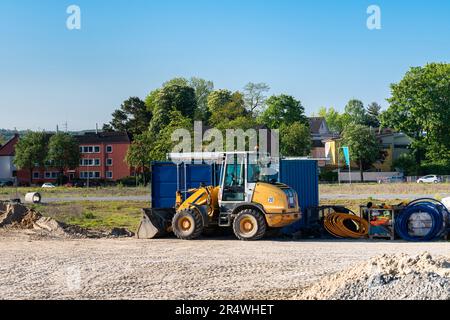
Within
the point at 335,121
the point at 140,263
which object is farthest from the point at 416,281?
the point at 335,121

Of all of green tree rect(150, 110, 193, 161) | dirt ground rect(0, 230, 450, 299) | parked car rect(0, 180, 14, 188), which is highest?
green tree rect(150, 110, 193, 161)

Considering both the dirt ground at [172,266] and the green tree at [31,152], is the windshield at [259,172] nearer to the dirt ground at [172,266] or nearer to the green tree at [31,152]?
the dirt ground at [172,266]

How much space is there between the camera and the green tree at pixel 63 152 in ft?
290

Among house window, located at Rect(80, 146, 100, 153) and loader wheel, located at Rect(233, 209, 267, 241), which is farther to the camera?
house window, located at Rect(80, 146, 100, 153)

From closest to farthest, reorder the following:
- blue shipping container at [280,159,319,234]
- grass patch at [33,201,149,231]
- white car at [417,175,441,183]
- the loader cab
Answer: the loader cab → blue shipping container at [280,159,319,234] → grass patch at [33,201,149,231] → white car at [417,175,441,183]

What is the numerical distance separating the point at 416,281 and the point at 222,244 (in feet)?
31.9

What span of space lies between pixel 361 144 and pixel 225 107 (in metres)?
17.4

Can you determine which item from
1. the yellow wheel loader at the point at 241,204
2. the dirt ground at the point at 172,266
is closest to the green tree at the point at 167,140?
the yellow wheel loader at the point at 241,204

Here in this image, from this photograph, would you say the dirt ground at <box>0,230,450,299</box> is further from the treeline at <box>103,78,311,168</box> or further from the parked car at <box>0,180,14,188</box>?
the parked car at <box>0,180,14,188</box>

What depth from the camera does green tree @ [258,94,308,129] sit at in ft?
295

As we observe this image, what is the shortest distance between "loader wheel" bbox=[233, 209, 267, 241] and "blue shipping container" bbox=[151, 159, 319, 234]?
2.85 meters

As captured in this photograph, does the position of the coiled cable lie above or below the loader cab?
below

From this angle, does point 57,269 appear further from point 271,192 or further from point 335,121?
point 335,121

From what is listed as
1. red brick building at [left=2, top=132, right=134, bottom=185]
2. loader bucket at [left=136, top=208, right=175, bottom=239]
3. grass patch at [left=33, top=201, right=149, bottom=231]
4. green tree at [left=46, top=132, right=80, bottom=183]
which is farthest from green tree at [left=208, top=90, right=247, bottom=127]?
loader bucket at [left=136, top=208, right=175, bottom=239]
